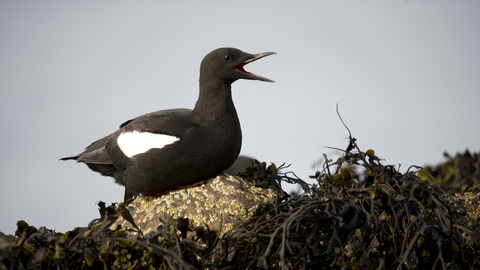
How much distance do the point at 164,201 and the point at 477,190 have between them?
3493 millimetres

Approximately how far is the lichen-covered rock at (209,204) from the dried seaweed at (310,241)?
217 mm

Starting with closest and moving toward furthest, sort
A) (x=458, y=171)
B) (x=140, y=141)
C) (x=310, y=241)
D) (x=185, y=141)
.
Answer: (x=310, y=241) < (x=185, y=141) < (x=140, y=141) < (x=458, y=171)

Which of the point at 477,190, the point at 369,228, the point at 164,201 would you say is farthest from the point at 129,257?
the point at 477,190

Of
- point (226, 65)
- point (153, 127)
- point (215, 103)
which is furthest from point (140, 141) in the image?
point (226, 65)

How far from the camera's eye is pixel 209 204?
13.0 ft

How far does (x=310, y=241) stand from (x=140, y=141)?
2.13 meters

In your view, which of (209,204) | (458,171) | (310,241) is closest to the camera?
(310,241)

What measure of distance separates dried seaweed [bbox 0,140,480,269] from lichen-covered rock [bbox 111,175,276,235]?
22 cm

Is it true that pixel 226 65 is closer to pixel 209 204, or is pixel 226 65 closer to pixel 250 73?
pixel 250 73

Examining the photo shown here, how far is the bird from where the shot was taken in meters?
4.23

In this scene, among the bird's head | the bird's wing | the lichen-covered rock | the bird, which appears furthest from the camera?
the bird's head

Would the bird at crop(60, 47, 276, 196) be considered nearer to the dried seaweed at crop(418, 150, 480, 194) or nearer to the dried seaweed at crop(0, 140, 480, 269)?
the dried seaweed at crop(0, 140, 480, 269)

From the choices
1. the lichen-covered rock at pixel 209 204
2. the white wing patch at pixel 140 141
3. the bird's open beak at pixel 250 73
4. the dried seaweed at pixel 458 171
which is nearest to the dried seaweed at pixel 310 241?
the lichen-covered rock at pixel 209 204

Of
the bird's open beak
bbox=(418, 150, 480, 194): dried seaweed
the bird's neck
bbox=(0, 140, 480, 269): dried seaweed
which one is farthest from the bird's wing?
bbox=(418, 150, 480, 194): dried seaweed
